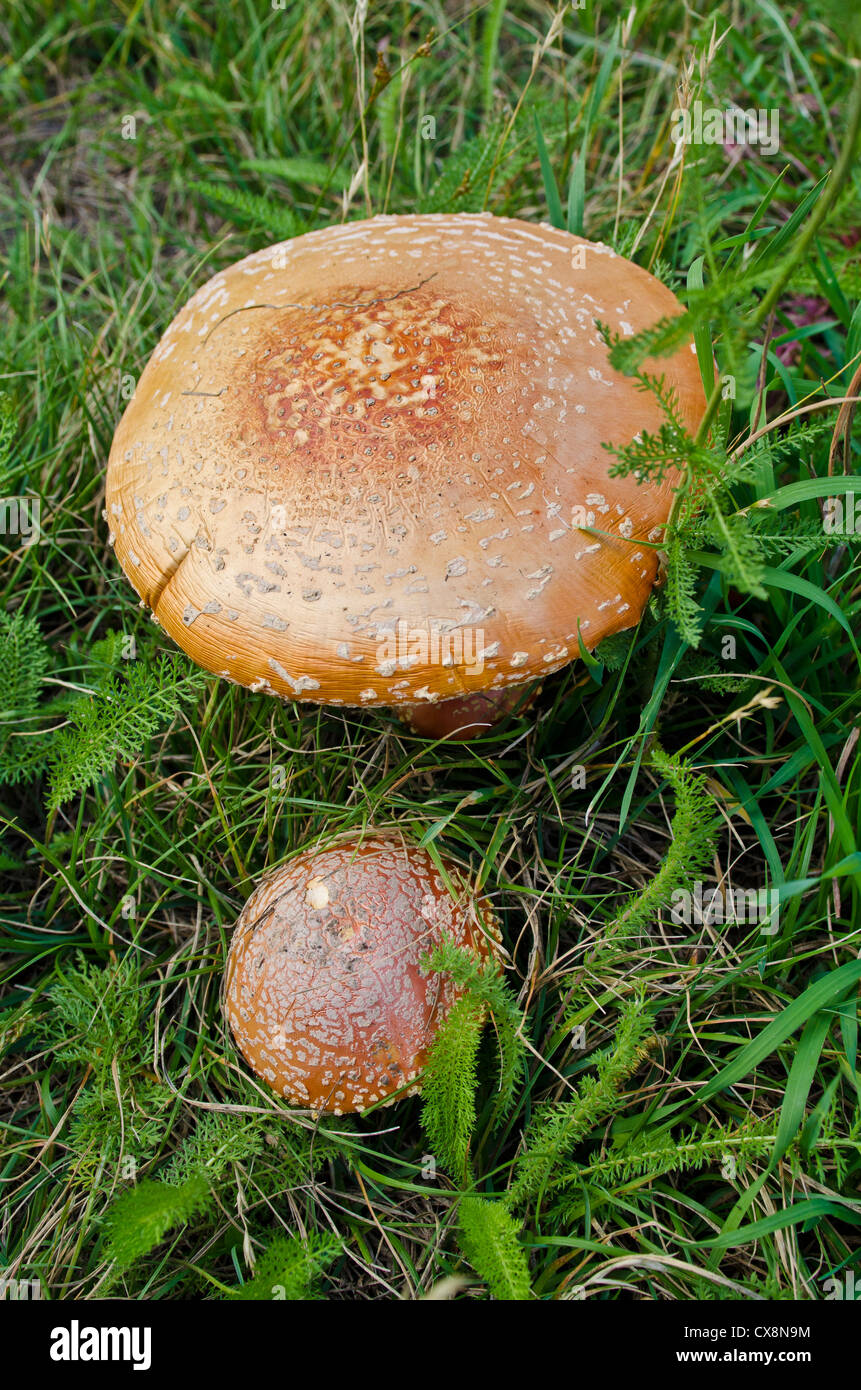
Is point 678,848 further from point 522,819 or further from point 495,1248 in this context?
point 495,1248

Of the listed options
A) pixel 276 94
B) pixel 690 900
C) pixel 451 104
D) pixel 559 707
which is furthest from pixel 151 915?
pixel 451 104

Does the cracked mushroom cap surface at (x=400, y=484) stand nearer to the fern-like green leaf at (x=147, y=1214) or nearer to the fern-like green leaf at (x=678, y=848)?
the fern-like green leaf at (x=678, y=848)

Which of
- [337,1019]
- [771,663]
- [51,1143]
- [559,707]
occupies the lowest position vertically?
[51,1143]

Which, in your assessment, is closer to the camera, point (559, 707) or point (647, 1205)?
point (647, 1205)

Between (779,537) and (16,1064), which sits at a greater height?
(779,537)

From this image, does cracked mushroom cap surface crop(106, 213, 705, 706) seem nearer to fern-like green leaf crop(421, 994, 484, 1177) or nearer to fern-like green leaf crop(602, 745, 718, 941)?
fern-like green leaf crop(602, 745, 718, 941)

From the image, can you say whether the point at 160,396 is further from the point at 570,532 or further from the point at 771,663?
the point at 771,663

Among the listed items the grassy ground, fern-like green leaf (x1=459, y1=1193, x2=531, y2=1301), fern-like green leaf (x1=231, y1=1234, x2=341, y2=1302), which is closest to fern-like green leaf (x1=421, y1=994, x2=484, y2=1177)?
the grassy ground

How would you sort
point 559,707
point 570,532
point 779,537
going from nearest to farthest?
point 570,532 < point 779,537 < point 559,707
